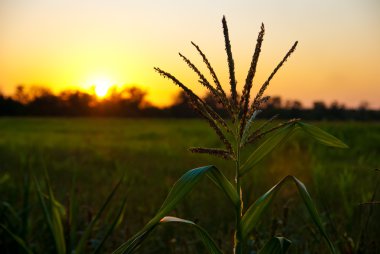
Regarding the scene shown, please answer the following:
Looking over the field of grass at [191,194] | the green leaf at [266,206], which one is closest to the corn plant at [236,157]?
the green leaf at [266,206]

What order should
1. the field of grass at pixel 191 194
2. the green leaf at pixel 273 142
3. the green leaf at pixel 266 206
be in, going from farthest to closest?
1. the field of grass at pixel 191 194
2. the green leaf at pixel 273 142
3. the green leaf at pixel 266 206

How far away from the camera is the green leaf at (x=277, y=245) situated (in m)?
1.28

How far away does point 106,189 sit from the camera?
594 centimetres

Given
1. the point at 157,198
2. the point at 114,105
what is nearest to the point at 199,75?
the point at 157,198

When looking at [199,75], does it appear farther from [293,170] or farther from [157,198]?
[293,170]

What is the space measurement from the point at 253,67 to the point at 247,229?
49 cm

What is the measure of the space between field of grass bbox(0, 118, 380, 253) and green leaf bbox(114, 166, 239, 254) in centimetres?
32

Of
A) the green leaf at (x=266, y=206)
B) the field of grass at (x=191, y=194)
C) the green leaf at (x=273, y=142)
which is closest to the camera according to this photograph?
the green leaf at (x=266, y=206)

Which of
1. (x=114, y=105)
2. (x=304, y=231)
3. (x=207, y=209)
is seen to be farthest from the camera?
(x=114, y=105)

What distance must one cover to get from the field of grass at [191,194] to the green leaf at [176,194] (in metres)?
0.32

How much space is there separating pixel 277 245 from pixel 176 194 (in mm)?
340

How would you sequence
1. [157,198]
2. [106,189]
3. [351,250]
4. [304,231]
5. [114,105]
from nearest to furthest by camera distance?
[351,250] → [304,231] → [157,198] → [106,189] → [114,105]

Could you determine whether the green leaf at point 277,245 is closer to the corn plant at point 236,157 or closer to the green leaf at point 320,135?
the corn plant at point 236,157

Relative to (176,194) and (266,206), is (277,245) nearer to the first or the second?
(266,206)
